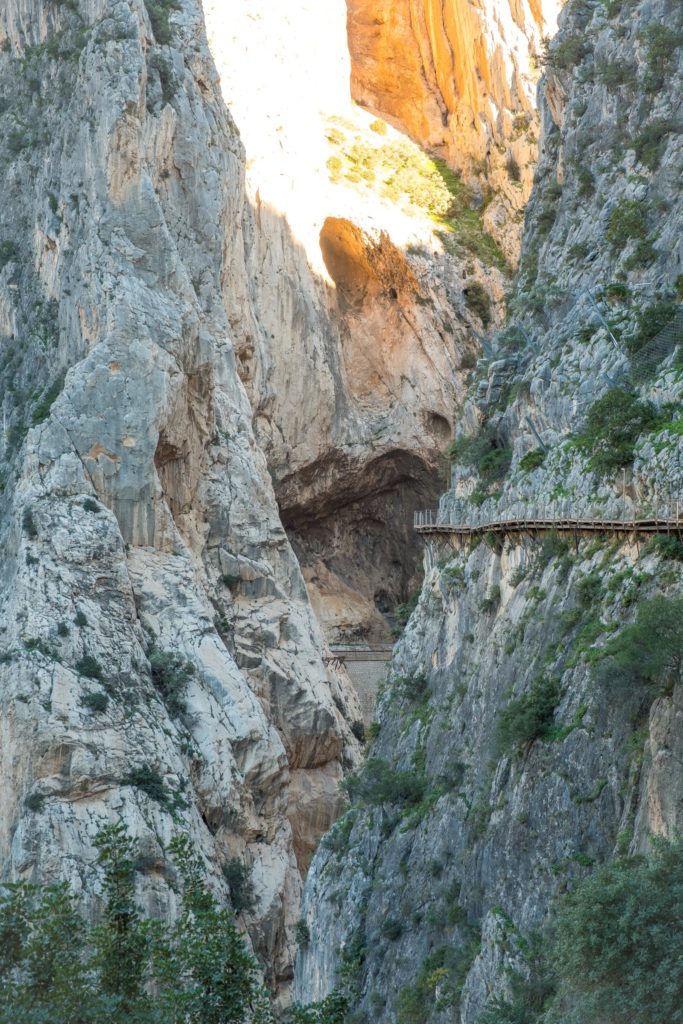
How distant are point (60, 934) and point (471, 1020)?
316 inches

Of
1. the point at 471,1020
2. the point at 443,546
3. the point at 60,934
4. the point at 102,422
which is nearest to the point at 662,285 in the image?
the point at 443,546

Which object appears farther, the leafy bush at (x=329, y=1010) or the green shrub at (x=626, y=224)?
the green shrub at (x=626, y=224)

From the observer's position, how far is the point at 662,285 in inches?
1394

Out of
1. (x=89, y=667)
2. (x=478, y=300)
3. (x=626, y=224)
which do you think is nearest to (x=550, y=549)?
(x=626, y=224)

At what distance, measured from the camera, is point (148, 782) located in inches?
1809

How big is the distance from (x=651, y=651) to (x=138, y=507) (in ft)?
107

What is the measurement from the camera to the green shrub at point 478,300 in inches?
2660

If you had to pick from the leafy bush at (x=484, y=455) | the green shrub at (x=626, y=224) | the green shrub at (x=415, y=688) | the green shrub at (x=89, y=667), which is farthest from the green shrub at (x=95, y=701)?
the green shrub at (x=626, y=224)

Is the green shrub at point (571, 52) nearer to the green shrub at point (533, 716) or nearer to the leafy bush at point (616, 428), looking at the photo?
the leafy bush at point (616, 428)

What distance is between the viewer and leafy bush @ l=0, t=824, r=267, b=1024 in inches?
973

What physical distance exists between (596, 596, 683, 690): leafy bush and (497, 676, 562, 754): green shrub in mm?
3380

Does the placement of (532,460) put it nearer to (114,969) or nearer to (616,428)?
(616,428)

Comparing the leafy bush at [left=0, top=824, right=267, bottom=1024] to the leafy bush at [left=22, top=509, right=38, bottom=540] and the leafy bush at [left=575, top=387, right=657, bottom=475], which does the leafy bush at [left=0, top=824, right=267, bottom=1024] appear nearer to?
the leafy bush at [left=575, top=387, right=657, bottom=475]

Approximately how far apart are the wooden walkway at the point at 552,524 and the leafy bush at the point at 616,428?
1442 mm
